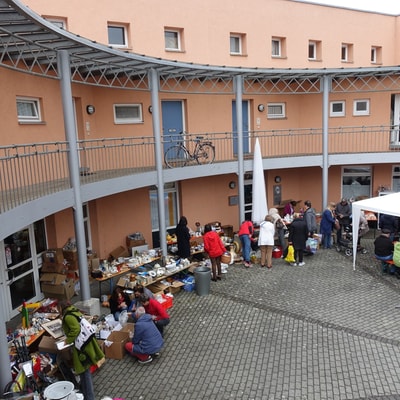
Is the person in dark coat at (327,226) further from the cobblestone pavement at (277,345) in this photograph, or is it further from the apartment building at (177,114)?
the cobblestone pavement at (277,345)

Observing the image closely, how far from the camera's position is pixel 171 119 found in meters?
14.4

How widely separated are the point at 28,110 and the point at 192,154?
5.66 m

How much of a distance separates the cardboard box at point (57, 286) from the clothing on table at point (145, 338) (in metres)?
3.11

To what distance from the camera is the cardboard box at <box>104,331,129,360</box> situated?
7867 mm

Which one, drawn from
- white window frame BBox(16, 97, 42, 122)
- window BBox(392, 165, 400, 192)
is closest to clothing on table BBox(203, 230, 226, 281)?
white window frame BBox(16, 97, 42, 122)

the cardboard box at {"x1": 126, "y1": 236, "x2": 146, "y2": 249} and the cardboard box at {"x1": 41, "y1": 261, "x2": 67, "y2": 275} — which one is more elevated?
the cardboard box at {"x1": 41, "y1": 261, "x2": 67, "y2": 275}

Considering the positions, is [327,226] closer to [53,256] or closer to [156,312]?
[156,312]

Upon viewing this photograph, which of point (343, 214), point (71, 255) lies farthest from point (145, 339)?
point (343, 214)

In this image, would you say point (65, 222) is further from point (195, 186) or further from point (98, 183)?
point (195, 186)

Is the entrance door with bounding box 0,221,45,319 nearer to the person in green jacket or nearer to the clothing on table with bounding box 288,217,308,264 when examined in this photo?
the person in green jacket

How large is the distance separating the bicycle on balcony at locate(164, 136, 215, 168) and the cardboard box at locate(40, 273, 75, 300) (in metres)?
4.89

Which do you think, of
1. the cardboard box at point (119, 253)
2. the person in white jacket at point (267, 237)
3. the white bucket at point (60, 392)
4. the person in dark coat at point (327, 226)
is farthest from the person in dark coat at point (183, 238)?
the white bucket at point (60, 392)

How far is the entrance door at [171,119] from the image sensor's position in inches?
556

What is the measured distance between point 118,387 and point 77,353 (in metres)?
1.07
